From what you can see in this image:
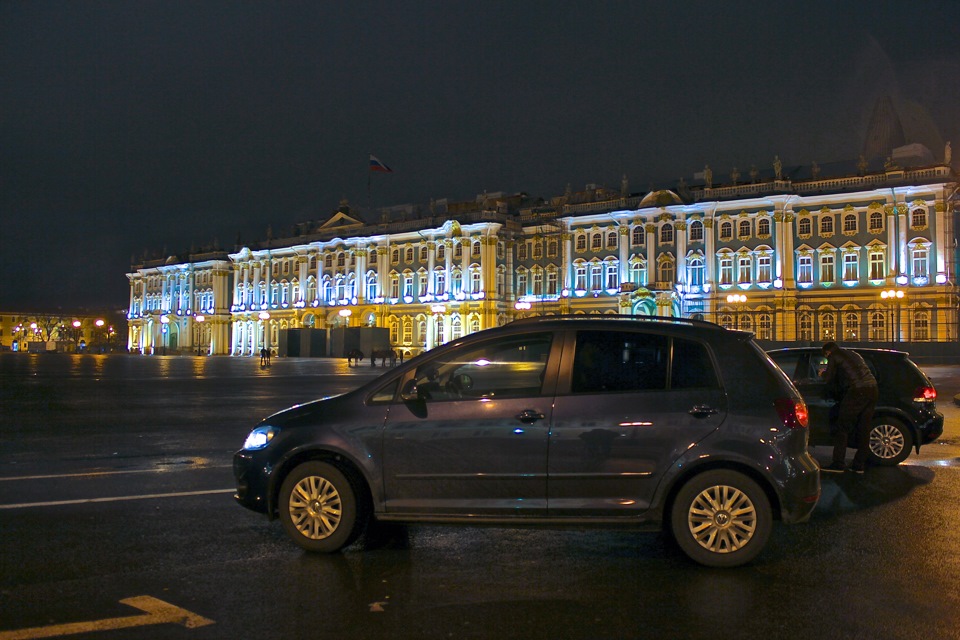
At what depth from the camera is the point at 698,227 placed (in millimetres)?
67438

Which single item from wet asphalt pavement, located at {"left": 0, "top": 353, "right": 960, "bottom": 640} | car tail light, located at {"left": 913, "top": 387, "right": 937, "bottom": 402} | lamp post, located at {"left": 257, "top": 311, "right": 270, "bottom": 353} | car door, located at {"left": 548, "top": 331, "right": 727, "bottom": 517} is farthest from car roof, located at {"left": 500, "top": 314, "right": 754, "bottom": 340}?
lamp post, located at {"left": 257, "top": 311, "right": 270, "bottom": 353}

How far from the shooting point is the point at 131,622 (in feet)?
16.3

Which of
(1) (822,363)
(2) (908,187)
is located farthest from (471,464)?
(2) (908,187)

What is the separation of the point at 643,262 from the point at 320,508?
214ft

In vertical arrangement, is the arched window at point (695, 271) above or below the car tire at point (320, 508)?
above

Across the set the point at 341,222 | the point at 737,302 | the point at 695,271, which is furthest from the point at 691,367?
the point at 341,222

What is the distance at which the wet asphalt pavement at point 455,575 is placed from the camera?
4.96 meters

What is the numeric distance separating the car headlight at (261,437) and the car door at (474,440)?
0.96m

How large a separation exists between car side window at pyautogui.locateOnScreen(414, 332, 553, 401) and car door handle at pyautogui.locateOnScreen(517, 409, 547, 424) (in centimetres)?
15

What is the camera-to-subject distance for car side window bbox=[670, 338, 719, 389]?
20.7 ft

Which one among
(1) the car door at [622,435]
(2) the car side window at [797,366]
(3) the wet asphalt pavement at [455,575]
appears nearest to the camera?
(3) the wet asphalt pavement at [455,575]

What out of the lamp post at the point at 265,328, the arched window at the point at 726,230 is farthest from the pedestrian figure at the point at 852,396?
the lamp post at the point at 265,328

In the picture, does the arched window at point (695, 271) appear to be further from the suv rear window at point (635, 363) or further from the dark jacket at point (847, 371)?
the suv rear window at point (635, 363)

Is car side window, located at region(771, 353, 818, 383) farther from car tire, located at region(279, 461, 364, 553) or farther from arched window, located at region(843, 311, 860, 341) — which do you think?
arched window, located at region(843, 311, 860, 341)
